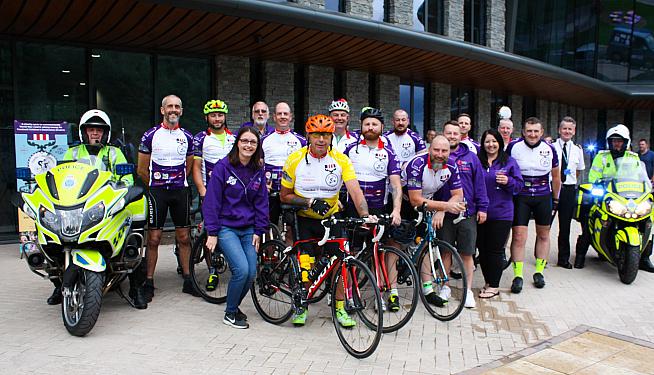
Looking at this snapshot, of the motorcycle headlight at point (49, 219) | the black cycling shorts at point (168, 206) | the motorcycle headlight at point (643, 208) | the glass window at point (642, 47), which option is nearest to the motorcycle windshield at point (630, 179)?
the motorcycle headlight at point (643, 208)

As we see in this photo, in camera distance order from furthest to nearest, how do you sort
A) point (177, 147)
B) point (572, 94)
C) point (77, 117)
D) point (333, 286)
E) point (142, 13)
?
point (572, 94) < point (77, 117) < point (142, 13) < point (177, 147) < point (333, 286)

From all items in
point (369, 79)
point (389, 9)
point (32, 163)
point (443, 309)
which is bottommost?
point (443, 309)

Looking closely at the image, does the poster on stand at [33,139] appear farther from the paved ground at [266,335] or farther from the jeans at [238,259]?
the jeans at [238,259]

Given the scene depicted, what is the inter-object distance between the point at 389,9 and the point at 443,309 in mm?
9139

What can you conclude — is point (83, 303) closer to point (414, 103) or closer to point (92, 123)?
point (92, 123)

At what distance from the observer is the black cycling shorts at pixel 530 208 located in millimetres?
6109

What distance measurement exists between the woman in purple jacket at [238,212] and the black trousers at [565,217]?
4.64 meters

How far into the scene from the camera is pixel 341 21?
8500mm

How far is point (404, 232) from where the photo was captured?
193 inches

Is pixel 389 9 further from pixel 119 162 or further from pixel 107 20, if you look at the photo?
pixel 119 162

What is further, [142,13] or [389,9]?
[389,9]

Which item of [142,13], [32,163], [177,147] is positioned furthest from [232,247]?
[142,13]

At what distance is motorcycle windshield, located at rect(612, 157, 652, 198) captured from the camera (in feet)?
21.5

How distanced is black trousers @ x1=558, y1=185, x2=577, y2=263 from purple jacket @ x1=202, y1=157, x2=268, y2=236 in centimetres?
465
